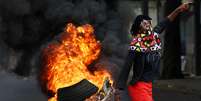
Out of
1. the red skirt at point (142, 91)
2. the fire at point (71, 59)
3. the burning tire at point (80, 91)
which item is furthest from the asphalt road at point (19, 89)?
the red skirt at point (142, 91)

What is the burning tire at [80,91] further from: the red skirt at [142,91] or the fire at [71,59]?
the red skirt at [142,91]

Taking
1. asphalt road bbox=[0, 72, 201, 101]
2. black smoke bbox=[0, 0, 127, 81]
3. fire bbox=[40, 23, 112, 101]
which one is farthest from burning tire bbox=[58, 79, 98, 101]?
asphalt road bbox=[0, 72, 201, 101]

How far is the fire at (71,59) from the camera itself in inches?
311

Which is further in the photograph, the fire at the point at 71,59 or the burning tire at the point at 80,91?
the fire at the point at 71,59

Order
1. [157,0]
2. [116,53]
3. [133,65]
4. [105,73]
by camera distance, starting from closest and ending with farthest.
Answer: [133,65]
[105,73]
[116,53]
[157,0]

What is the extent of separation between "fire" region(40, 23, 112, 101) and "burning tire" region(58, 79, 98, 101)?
203mm

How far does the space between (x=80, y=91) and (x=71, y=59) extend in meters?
0.77

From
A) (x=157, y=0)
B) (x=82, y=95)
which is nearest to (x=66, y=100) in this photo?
(x=82, y=95)

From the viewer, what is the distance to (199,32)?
747 inches

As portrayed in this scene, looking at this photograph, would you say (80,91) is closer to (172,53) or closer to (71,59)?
(71,59)

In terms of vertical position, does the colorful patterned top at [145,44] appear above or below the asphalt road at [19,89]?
above

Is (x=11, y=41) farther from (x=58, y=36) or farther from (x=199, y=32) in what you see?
(x=199, y=32)

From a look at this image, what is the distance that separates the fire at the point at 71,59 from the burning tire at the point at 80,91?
20 centimetres

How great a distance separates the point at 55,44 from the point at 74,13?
61cm
